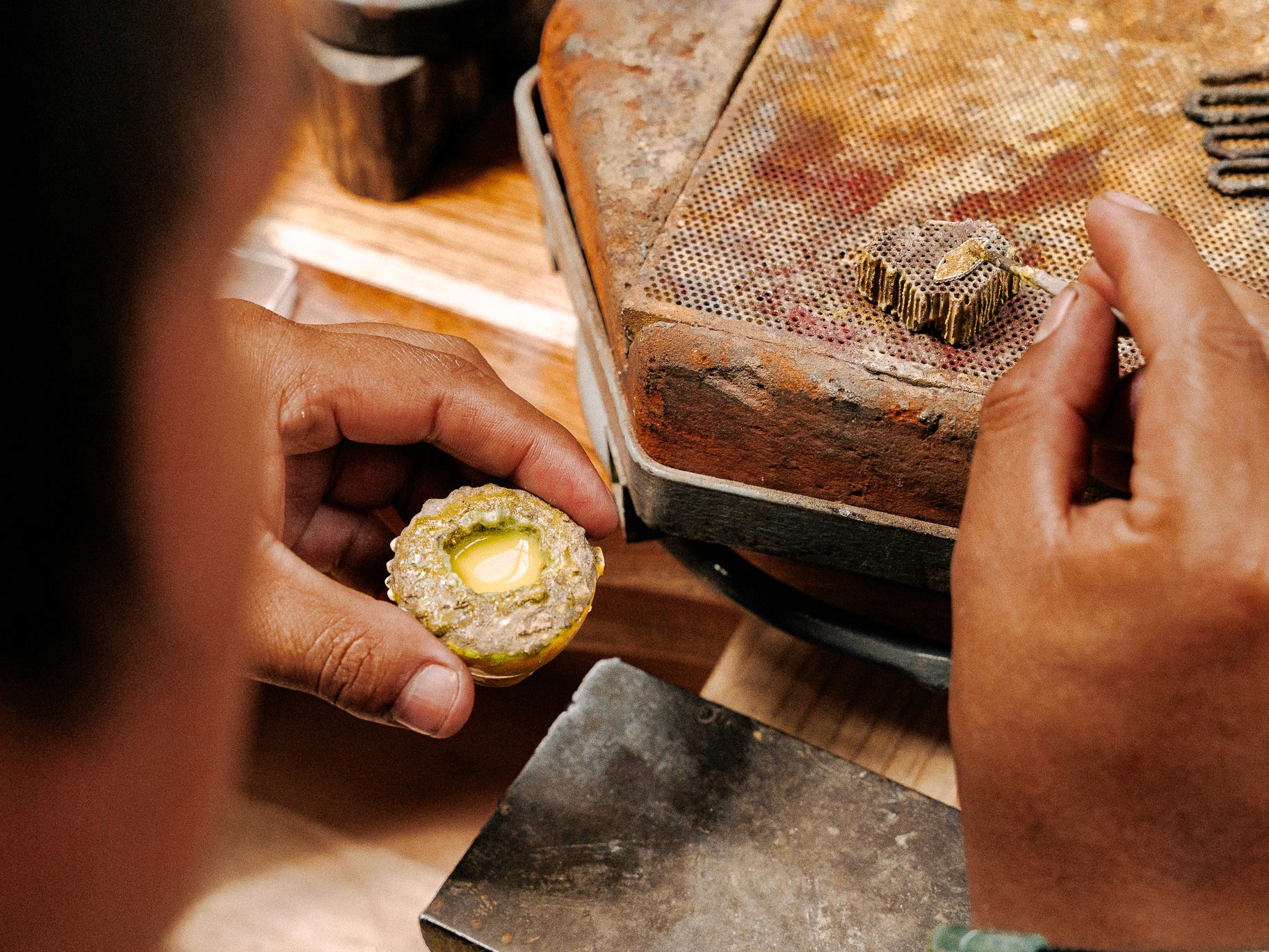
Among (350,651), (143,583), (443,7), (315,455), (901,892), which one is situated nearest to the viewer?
(143,583)

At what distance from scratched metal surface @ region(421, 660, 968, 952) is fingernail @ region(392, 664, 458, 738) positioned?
30cm

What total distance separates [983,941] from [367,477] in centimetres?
96

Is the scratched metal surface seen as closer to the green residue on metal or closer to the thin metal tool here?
the green residue on metal

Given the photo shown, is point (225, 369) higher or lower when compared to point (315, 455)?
higher

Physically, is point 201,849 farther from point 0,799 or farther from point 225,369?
point 225,369

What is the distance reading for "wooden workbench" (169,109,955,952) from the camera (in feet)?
5.06

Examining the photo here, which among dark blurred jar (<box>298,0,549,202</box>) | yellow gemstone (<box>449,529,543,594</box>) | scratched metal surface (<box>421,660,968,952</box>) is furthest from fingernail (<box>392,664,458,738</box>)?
dark blurred jar (<box>298,0,549,202</box>)

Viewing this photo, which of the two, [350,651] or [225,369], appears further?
[350,651]

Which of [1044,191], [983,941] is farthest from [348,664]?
[1044,191]

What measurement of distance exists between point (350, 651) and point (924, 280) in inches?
28.6

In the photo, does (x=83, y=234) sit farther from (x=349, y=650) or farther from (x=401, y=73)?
(x=401, y=73)

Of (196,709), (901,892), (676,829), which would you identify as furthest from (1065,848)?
(196,709)

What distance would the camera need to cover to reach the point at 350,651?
101cm

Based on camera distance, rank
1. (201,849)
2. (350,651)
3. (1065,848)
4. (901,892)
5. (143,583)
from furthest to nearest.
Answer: (901,892), (350,651), (1065,848), (201,849), (143,583)
